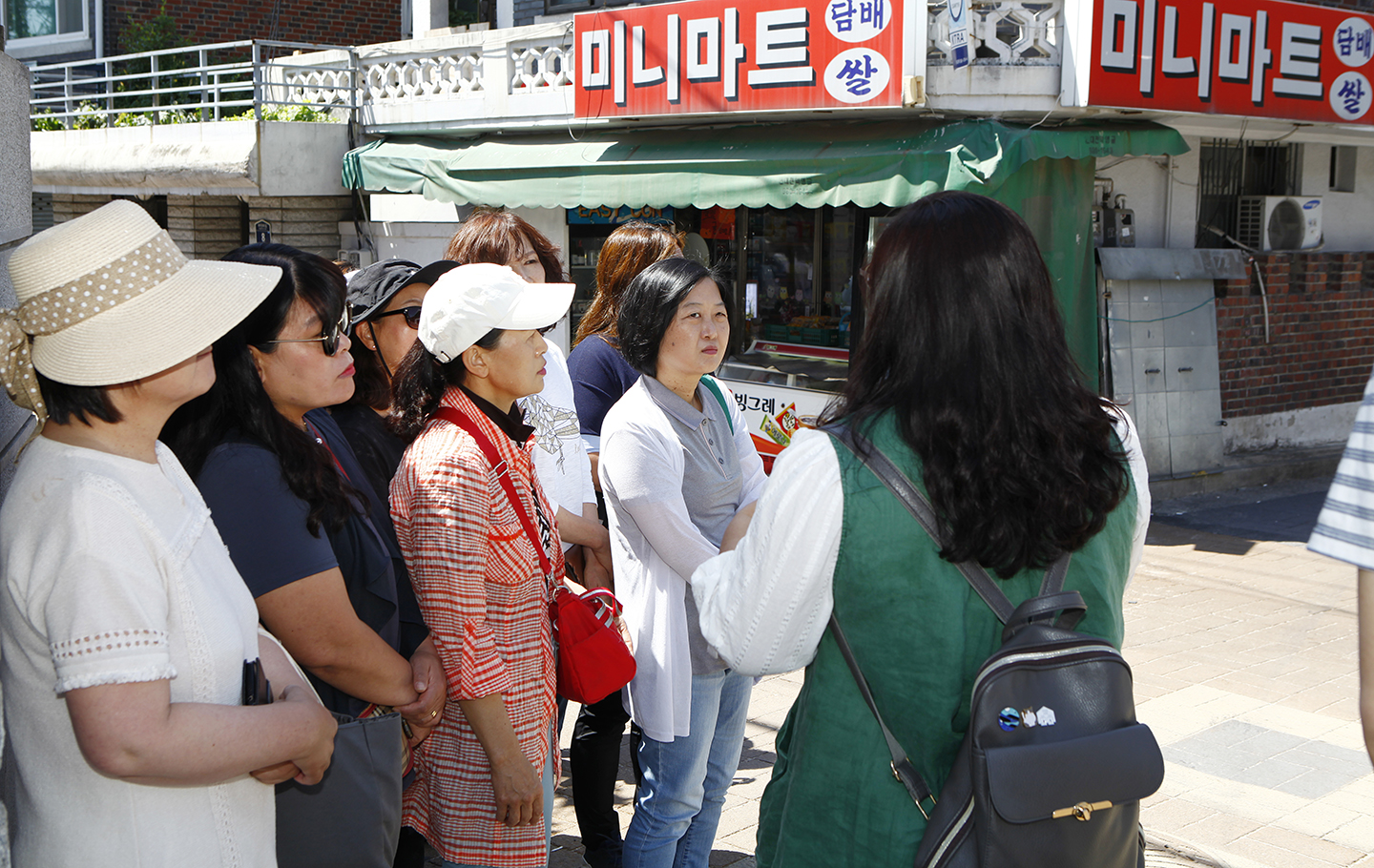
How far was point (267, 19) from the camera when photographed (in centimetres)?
1725

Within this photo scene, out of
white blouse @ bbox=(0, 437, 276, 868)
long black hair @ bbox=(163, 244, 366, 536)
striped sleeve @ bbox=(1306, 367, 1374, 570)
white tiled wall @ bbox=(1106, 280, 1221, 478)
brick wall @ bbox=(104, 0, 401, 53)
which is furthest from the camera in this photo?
brick wall @ bbox=(104, 0, 401, 53)

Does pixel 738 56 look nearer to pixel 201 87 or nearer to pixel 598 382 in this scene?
pixel 598 382

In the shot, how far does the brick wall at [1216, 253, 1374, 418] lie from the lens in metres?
9.94

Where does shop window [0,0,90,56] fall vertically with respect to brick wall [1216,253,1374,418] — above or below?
above

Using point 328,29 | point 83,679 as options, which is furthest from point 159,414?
point 328,29

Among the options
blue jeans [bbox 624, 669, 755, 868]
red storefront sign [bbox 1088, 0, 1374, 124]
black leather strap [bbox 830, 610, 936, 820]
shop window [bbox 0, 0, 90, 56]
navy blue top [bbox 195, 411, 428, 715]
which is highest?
shop window [bbox 0, 0, 90, 56]

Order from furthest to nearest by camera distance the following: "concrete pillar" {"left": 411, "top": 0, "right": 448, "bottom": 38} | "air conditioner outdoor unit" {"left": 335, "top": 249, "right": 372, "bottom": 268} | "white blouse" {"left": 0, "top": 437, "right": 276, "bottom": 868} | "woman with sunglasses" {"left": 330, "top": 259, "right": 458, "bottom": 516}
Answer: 1. "concrete pillar" {"left": 411, "top": 0, "right": 448, "bottom": 38}
2. "air conditioner outdoor unit" {"left": 335, "top": 249, "right": 372, "bottom": 268}
3. "woman with sunglasses" {"left": 330, "top": 259, "right": 458, "bottom": 516}
4. "white blouse" {"left": 0, "top": 437, "right": 276, "bottom": 868}

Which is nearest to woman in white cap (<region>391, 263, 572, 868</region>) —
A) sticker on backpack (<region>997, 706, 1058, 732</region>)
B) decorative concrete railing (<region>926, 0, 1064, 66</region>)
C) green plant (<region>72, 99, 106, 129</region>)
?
sticker on backpack (<region>997, 706, 1058, 732</region>)

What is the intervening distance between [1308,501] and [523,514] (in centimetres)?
874

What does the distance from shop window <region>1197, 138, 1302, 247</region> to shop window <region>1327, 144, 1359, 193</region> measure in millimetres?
591

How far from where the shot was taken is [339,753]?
2.05 metres

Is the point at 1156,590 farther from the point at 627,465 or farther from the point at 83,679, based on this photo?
the point at 83,679

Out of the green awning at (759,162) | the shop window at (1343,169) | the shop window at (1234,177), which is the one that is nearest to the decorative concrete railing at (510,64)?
the green awning at (759,162)

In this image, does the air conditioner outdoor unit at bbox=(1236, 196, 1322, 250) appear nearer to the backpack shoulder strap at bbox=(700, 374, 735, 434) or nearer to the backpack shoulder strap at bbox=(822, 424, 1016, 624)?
the backpack shoulder strap at bbox=(700, 374, 735, 434)
